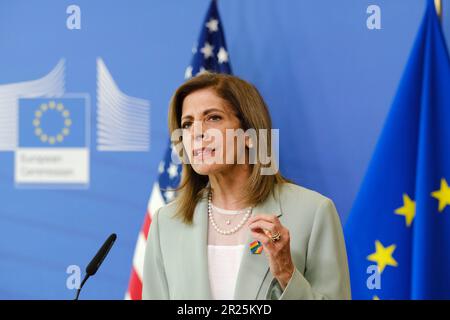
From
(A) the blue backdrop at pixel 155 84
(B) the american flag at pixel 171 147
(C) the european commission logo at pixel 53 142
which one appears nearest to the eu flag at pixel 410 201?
(A) the blue backdrop at pixel 155 84

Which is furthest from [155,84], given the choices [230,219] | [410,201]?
[230,219]

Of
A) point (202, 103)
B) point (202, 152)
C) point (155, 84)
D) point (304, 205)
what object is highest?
point (155, 84)

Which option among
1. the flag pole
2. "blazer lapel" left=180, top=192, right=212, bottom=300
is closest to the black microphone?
"blazer lapel" left=180, top=192, right=212, bottom=300

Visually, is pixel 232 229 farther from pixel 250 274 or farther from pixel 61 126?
pixel 61 126

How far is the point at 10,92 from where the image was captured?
111 inches

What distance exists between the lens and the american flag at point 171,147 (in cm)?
253

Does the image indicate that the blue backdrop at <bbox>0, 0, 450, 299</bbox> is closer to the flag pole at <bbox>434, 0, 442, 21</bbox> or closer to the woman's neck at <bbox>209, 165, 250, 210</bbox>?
the flag pole at <bbox>434, 0, 442, 21</bbox>

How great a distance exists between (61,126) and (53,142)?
0.08 meters

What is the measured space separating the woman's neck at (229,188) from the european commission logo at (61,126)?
139 cm

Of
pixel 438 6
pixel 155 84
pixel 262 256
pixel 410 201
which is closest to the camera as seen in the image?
pixel 262 256

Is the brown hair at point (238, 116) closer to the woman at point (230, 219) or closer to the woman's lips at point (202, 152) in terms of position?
the woman at point (230, 219)

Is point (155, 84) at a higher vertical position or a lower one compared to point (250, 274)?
higher

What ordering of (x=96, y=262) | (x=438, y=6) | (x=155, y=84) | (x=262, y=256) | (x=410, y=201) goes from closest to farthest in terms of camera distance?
(x=96, y=262)
(x=262, y=256)
(x=410, y=201)
(x=438, y=6)
(x=155, y=84)

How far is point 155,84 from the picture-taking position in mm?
2768
